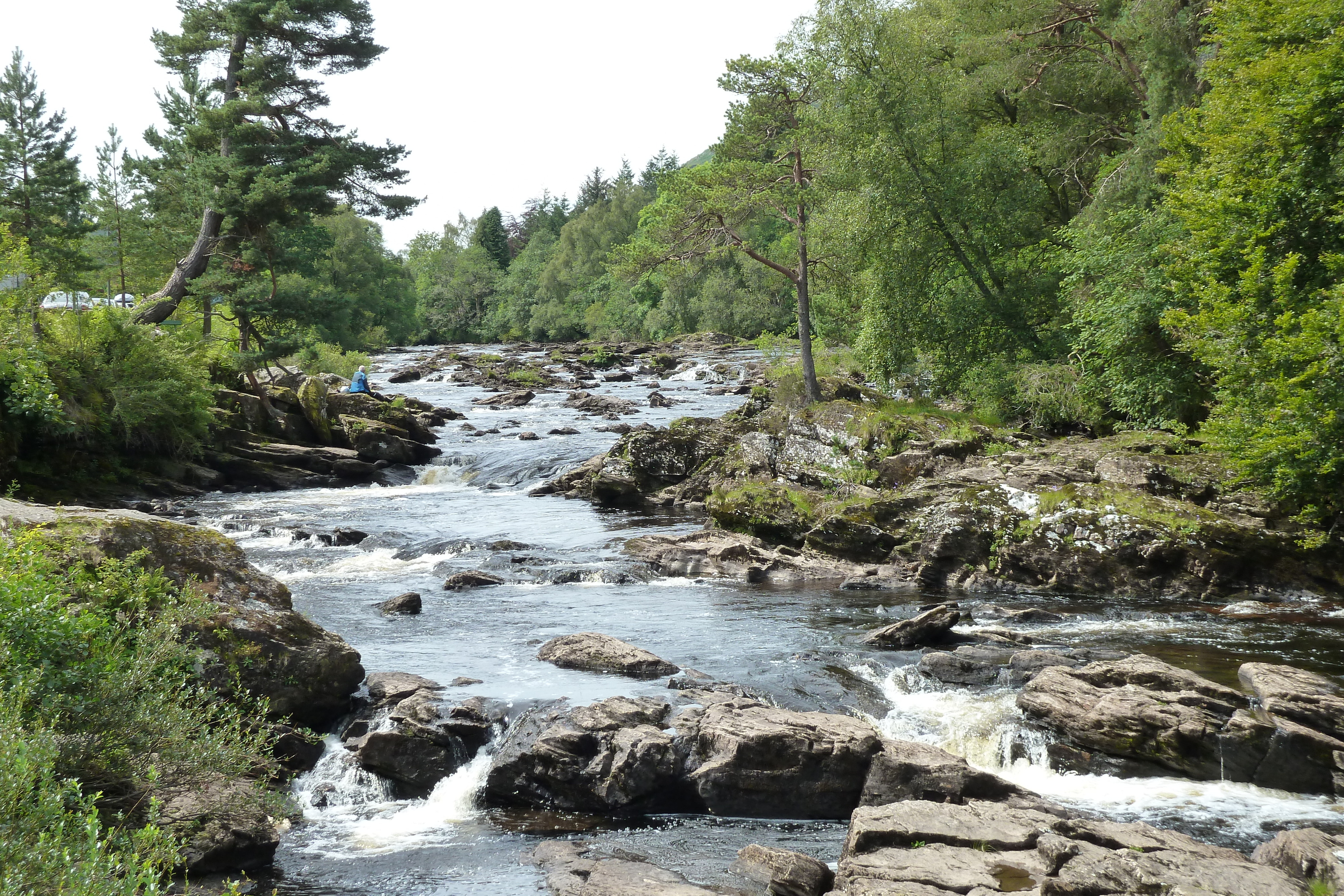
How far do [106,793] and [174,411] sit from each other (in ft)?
70.0

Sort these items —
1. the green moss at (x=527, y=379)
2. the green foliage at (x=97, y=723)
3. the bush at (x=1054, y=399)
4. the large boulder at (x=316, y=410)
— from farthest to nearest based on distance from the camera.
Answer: the green moss at (x=527, y=379)
the large boulder at (x=316, y=410)
the bush at (x=1054, y=399)
the green foliage at (x=97, y=723)

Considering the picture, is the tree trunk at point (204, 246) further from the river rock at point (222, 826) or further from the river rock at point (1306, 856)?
the river rock at point (1306, 856)

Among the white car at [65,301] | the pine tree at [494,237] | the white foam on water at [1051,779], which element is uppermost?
the pine tree at [494,237]

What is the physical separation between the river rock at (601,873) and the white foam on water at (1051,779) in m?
3.86

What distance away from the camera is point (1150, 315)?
18.5 metres

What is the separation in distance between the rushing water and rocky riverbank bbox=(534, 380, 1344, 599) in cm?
69

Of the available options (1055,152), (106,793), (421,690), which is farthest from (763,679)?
(1055,152)

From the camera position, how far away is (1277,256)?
15.3 meters

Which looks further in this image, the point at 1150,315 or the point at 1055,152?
the point at 1055,152

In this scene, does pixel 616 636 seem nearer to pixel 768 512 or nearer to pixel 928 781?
pixel 928 781

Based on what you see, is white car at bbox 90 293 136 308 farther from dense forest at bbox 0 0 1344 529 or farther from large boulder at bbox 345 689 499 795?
large boulder at bbox 345 689 499 795

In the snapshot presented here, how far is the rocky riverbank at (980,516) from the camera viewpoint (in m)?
15.5

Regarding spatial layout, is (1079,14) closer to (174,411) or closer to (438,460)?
(438,460)

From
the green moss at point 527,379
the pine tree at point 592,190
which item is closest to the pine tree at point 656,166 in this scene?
the pine tree at point 592,190
